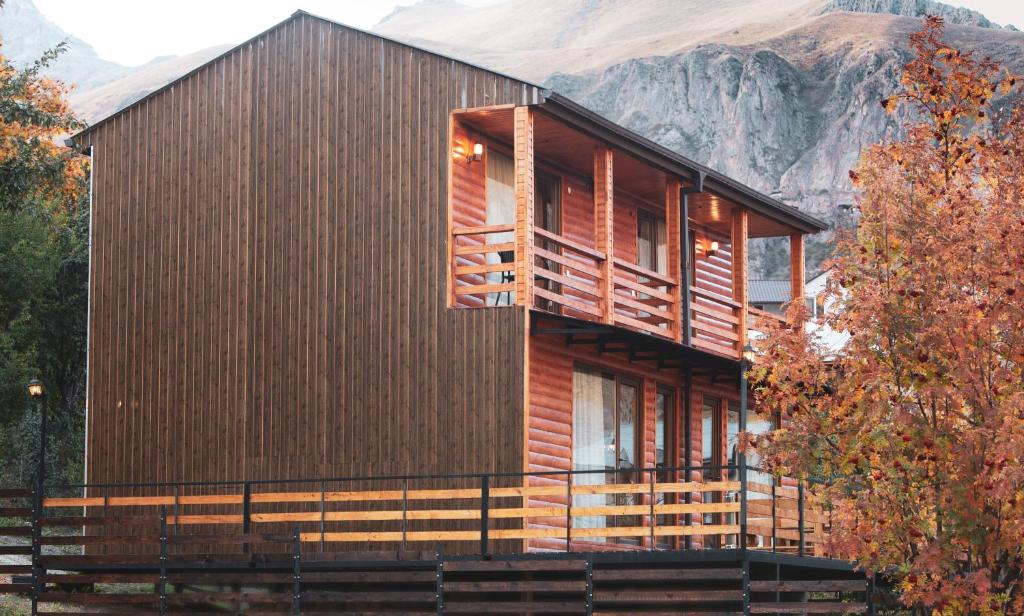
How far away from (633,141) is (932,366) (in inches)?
449

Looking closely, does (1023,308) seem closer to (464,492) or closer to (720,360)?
(464,492)

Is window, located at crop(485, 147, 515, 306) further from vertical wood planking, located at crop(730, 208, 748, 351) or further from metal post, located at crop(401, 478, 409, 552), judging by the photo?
vertical wood planking, located at crop(730, 208, 748, 351)

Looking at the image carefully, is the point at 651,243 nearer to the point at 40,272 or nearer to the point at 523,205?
the point at 523,205

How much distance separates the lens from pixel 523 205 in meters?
21.1

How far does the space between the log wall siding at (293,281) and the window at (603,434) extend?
252 cm

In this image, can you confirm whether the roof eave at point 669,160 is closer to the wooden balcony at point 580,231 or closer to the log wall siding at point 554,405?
the wooden balcony at point 580,231

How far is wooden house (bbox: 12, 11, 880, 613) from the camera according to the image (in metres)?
21.0

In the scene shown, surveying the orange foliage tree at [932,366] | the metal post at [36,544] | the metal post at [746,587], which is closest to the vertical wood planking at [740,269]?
the metal post at [746,587]

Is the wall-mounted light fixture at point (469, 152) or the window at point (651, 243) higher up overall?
the wall-mounted light fixture at point (469, 152)

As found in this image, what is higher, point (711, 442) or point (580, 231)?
point (580, 231)

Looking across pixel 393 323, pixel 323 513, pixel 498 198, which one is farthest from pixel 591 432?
pixel 323 513

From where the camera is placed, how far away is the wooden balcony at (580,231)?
21406 mm

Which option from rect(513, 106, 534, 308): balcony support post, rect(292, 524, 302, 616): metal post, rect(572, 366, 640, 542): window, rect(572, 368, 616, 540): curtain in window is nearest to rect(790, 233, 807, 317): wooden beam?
rect(572, 366, 640, 542): window

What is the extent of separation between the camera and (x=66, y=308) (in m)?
36.2
